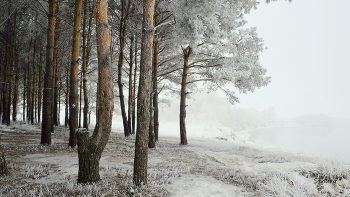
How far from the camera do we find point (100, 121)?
4.37 m

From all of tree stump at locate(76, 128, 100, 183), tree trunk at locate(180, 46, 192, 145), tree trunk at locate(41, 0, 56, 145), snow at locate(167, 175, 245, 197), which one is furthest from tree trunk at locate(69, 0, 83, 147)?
tree trunk at locate(180, 46, 192, 145)

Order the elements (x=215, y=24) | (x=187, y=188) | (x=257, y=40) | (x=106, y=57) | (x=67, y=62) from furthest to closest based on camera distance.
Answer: (x=67, y=62), (x=257, y=40), (x=215, y=24), (x=106, y=57), (x=187, y=188)

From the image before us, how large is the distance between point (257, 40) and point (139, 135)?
9435mm

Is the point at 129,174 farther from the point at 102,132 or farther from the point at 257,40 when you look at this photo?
the point at 257,40

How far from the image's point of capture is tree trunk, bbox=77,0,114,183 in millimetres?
4176

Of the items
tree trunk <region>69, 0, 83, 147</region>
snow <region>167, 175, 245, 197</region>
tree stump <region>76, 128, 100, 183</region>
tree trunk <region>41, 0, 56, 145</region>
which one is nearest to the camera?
snow <region>167, 175, 245, 197</region>

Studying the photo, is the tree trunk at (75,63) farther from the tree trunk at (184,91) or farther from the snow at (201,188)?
the tree trunk at (184,91)

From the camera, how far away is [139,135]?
13.9 feet

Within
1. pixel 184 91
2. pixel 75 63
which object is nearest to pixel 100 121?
pixel 75 63

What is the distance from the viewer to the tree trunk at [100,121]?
418 centimetres

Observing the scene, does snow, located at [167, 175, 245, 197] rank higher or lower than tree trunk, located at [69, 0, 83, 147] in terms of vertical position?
lower

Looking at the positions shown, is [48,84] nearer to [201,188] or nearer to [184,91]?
[184,91]

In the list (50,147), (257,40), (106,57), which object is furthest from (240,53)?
(50,147)

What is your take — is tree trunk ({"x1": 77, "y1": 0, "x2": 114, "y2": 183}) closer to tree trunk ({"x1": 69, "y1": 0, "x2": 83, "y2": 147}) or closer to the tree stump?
the tree stump
